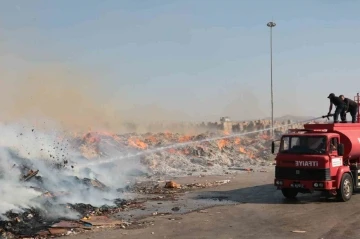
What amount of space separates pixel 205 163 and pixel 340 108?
13.3m

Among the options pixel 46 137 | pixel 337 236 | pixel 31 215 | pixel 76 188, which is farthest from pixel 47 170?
pixel 337 236

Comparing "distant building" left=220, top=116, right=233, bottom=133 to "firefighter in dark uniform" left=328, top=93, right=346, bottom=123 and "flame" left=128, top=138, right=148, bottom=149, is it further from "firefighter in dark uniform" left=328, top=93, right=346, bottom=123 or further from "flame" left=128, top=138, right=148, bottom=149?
"firefighter in dark uniform" left=328, top=93, right=346, bottom=123

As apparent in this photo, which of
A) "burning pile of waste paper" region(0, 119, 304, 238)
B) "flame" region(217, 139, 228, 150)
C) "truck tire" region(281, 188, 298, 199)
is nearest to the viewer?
"burning pile of waste paper" region(0, 119, 304, 238)

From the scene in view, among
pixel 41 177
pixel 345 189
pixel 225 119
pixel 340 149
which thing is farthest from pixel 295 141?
pixel 225 119

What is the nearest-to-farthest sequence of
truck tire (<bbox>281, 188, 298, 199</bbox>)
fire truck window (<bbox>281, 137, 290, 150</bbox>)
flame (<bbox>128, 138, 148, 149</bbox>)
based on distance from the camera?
fire truck window (<bbox>281, 137, 290, 150</bbox>), truck tire (<bbox>281, 188, 298, 199</bbox>), flame (<bbox>128, 138, 148, 149</bbox>)

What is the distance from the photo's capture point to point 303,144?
13812 mm

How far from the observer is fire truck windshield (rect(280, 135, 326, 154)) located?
1351 cm

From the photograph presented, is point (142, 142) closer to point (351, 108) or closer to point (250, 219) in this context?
point (351, 108)

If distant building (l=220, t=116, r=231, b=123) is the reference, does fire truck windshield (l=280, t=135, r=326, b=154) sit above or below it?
below

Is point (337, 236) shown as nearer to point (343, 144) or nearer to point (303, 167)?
point (303, 167)

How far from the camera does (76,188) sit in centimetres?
1374

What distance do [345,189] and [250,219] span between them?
13.8 ft

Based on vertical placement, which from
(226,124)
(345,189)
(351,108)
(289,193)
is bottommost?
(289,193)

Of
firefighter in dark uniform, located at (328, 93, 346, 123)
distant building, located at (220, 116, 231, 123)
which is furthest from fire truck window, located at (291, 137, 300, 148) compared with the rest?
distant building, located at (220, 116, 231, 123)
